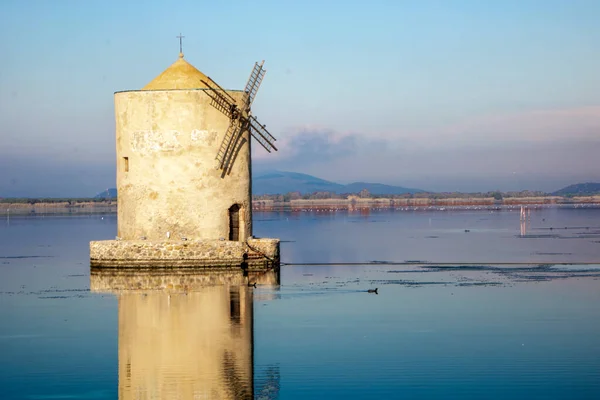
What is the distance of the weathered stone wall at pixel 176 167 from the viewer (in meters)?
21.2

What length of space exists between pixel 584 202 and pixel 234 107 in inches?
5377

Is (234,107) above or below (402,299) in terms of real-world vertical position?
above

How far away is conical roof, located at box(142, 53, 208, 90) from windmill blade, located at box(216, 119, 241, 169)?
107 cm

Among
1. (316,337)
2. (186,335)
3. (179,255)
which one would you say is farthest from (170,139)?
(316,337)

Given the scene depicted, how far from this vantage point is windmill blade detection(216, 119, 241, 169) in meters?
21.4

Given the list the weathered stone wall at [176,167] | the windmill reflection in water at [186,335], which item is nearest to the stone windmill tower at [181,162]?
the weathered stone wall at [176,167]

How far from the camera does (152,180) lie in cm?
2138

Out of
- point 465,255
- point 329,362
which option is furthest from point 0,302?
point 465,255

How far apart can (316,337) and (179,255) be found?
8747 millimetres

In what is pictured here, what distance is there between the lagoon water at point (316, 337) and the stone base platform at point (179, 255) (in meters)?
0.75

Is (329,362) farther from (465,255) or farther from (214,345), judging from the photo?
(465,255)

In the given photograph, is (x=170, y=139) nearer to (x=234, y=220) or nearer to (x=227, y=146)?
(x=227, y=146)

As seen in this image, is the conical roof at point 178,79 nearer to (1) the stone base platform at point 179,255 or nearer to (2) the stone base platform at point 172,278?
(1) the stone base platform at point 179,255

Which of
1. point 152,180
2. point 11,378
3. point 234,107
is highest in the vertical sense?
point 234,107
